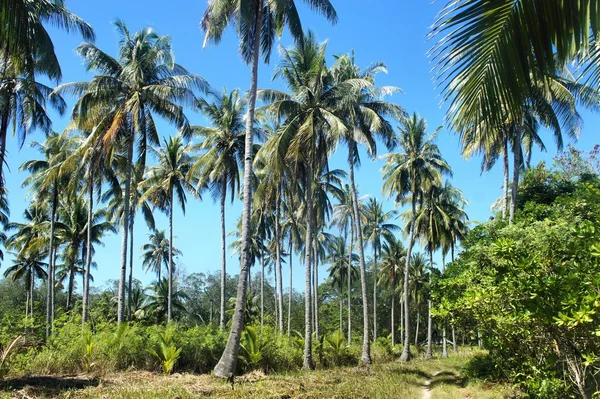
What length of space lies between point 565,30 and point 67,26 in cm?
1582

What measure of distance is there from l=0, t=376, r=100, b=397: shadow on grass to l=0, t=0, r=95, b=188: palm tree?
477 centimetres

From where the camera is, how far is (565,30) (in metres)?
2.74

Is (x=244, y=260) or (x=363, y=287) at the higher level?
(x=244, y=260)

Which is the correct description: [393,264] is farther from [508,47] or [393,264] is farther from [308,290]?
[508,47]

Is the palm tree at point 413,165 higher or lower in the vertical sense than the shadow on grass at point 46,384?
higher

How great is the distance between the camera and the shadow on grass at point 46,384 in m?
9.80

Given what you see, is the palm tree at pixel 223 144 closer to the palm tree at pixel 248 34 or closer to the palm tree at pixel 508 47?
the palm tree at pixel 248 34

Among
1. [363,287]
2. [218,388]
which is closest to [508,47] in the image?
[218,388]

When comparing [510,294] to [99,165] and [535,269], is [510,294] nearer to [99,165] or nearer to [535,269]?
[535,269]

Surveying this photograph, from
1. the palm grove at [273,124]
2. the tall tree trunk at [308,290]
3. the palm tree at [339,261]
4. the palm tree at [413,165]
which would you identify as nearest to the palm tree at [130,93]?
the palm grove at [273,124]

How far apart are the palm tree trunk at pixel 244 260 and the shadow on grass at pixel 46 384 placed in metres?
3.39

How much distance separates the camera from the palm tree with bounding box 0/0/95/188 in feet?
17.5

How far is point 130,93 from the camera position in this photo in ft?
66.7

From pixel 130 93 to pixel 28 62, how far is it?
527 inches
